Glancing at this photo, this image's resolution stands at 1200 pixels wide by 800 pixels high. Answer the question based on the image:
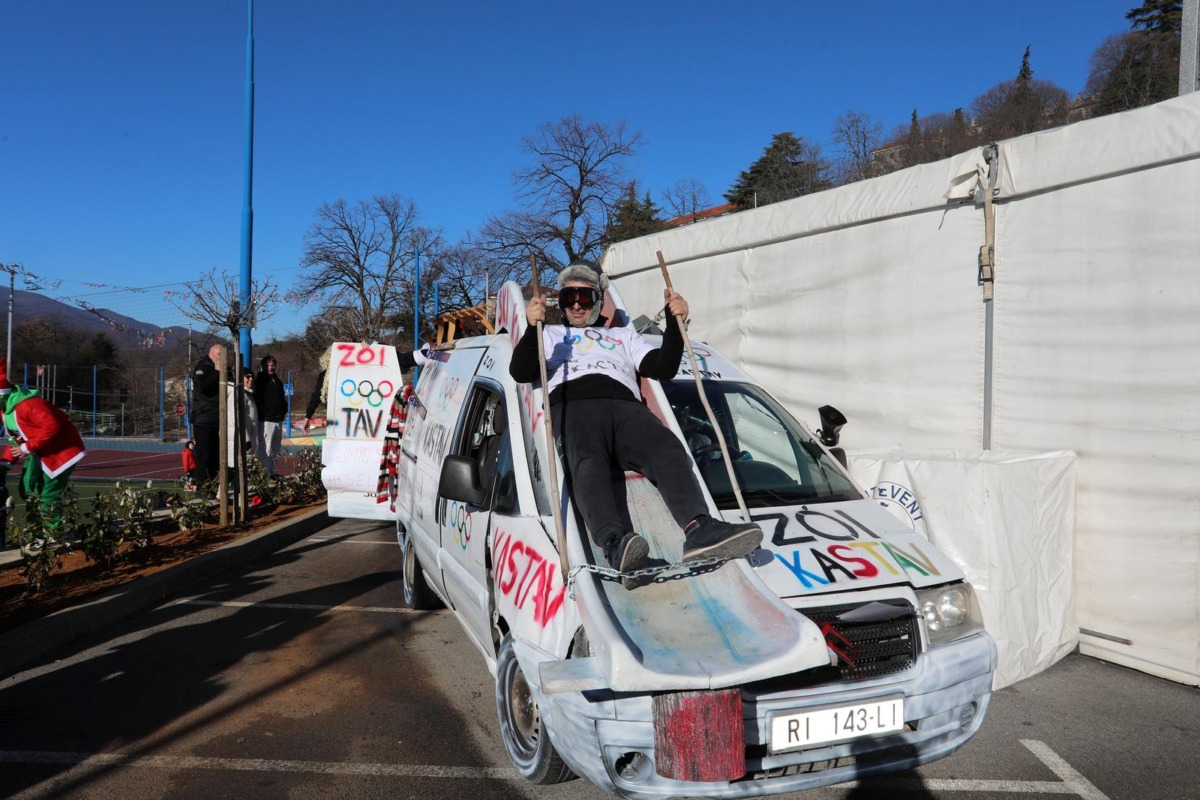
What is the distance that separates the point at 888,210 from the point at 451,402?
12.9ft

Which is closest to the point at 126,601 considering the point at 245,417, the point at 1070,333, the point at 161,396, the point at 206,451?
the point at 206,451

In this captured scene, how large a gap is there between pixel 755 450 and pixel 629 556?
1.60 m

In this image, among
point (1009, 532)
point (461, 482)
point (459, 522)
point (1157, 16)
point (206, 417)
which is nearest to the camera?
point (461, 482)

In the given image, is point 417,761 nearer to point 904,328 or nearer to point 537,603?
point 537,603

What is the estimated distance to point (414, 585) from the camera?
6.23m

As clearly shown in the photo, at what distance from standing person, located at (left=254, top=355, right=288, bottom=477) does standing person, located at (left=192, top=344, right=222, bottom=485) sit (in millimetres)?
844

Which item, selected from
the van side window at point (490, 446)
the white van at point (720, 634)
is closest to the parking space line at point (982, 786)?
the white van at point (720, 634)

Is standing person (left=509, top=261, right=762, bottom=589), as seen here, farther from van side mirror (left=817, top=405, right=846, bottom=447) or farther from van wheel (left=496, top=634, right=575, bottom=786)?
van side mirror (left=817, top=405, right=846, bottom=447)

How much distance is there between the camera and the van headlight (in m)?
3.31

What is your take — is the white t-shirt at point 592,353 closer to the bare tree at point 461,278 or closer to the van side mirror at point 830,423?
the van side mirror at point 830,423

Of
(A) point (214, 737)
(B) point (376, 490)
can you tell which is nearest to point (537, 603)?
(A) point (214, 737)

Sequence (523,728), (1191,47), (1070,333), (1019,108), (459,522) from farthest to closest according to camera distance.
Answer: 1. (1019,108)
2. (1191,47)
3. (1070,333)
4. (459,522)
5. (523,728)

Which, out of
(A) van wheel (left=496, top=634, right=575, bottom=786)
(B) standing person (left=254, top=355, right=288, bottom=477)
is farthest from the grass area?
(A) van wheel (left=496, top=634, right=575, bottom=786)

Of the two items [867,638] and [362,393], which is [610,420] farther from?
[362,393]
